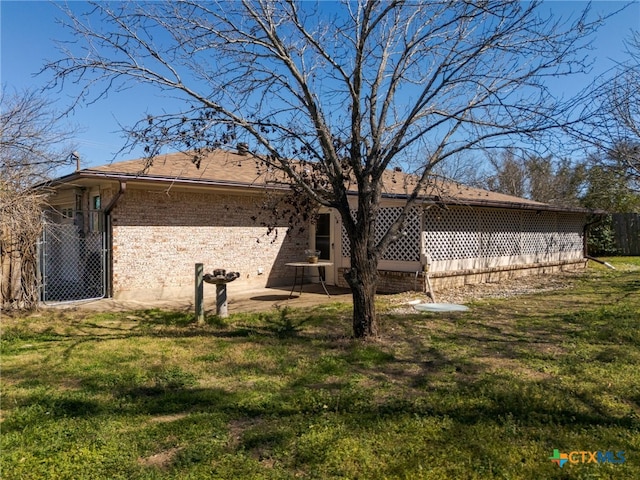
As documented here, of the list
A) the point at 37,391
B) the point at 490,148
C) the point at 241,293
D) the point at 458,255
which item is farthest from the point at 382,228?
the point at 37,391

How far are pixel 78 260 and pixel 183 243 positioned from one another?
2939mm

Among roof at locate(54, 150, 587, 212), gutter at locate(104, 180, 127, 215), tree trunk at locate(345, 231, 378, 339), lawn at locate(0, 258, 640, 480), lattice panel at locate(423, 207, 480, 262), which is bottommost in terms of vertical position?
lawn at locate(0, 258, 640, 480)

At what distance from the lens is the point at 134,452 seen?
3172 millimetres

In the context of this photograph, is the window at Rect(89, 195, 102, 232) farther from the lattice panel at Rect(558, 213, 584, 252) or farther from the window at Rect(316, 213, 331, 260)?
the lattice panel at Rect(558, 213, 584, 252)

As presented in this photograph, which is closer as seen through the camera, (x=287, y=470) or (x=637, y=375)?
(x=287, y=470)

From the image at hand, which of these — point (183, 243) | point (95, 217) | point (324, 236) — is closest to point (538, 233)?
point (324, 236)

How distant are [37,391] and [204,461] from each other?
7.75ft

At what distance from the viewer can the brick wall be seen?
1003 centimetres

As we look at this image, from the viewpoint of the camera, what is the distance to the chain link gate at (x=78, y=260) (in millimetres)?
10219

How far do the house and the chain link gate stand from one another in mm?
28

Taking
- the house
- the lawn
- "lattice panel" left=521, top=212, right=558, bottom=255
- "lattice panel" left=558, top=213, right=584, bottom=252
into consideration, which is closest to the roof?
the house

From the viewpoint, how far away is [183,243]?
35.6ft

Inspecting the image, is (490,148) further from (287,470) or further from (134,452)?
(134,452)

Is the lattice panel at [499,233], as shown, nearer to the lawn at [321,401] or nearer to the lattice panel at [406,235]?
the lattice panel at [406,235]
